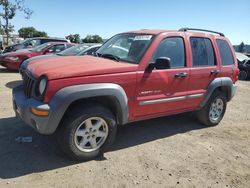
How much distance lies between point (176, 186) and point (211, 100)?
2.62 m

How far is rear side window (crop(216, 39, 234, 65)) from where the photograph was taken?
570 centimetres

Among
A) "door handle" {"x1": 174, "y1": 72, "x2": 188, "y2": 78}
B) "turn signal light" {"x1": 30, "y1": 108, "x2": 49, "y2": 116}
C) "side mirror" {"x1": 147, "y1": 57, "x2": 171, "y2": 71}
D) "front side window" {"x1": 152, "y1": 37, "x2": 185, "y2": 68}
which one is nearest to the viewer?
"turn signal light" {"x1": 30, "y1": 108, "x2": 49, "y2": 116}

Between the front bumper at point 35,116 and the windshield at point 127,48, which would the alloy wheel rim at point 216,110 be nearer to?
the windshield at point 127,48

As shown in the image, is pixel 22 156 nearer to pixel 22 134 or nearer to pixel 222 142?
pixel 22 134

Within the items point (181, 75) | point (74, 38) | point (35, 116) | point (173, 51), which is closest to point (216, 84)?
point (181, 75)

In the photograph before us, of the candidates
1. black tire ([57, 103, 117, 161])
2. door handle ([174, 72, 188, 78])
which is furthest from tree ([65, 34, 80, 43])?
black tire ([57, 103, 117, 161])

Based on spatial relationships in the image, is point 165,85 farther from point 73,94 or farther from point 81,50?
point 81,50

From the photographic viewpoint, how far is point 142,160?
161 inches

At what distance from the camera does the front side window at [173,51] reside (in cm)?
456

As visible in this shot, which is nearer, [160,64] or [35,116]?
[35,116]

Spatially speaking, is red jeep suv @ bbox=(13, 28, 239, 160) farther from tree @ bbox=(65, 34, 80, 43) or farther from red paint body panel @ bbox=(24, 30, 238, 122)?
tree @ bbox=(65, 34, 80, 43)

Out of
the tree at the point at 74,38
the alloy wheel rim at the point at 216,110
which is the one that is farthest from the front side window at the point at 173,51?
the tree at the point at 74,38

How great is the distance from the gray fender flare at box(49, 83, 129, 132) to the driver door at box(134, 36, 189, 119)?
1.80 ft

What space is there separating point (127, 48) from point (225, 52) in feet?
7.78
